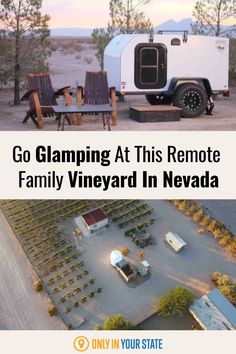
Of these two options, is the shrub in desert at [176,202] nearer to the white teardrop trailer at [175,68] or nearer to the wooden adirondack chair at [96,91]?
the white teardrop trailer at [175,68]

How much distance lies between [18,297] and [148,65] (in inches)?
260

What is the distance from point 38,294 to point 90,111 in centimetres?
417

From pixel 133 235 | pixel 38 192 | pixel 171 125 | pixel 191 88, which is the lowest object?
pixel 133 235

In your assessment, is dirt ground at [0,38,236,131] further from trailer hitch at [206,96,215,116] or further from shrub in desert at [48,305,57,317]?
shrub in desert at [48,305,57,317]

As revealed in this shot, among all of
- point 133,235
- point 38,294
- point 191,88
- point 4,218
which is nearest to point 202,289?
point 133,235

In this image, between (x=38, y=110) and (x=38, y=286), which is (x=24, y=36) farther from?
(x=38, y=286)

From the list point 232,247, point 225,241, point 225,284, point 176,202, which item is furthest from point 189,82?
point 225,284

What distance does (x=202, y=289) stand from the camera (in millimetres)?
7238

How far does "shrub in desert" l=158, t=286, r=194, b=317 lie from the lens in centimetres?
658

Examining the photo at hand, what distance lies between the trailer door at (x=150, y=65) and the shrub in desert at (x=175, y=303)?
20.3ft

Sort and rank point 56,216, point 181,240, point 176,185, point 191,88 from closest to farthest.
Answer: point 176,185 → point 181,240 → point 56,216 → point 191,88

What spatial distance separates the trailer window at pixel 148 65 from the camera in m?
11.7

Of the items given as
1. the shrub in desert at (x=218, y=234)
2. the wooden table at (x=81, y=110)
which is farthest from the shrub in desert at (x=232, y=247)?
the wooden table at (x=81, y=110)

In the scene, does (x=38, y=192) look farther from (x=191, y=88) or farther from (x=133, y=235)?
(x=191, y=88)
